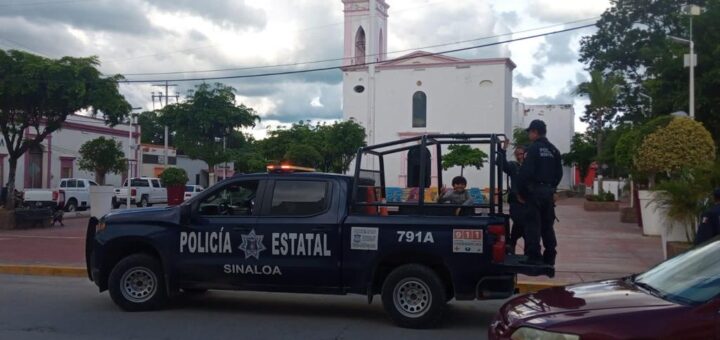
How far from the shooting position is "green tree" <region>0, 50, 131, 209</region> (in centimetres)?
2306

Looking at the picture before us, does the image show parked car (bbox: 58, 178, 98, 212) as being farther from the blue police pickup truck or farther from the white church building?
the blue police pickup truck

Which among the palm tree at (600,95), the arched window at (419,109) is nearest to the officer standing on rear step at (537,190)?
the palm tree at (600,95)

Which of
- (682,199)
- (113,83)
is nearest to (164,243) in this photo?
(682,199)

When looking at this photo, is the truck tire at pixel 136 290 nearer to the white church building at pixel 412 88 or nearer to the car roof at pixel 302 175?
the car roof at pixel 302 175

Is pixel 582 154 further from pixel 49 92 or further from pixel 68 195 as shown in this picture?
pixel 49 92

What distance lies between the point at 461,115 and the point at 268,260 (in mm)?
53033

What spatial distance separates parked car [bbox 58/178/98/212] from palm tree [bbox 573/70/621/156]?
3035 centimetres

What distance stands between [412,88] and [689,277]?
56654mm

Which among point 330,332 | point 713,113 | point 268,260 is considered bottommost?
point 330,332

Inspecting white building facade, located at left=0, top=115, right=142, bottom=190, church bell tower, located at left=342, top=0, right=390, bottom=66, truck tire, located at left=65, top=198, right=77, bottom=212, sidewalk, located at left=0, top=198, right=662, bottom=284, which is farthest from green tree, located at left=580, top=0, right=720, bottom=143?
white building facade, located at left=0, top=115, right=142, bottom=190

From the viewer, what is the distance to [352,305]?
10.7m

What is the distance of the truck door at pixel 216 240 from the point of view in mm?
9430

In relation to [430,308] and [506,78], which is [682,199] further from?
[506,78]

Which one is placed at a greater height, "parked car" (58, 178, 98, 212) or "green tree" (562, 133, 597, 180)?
"green tree" (562, 133, 597, 180)
